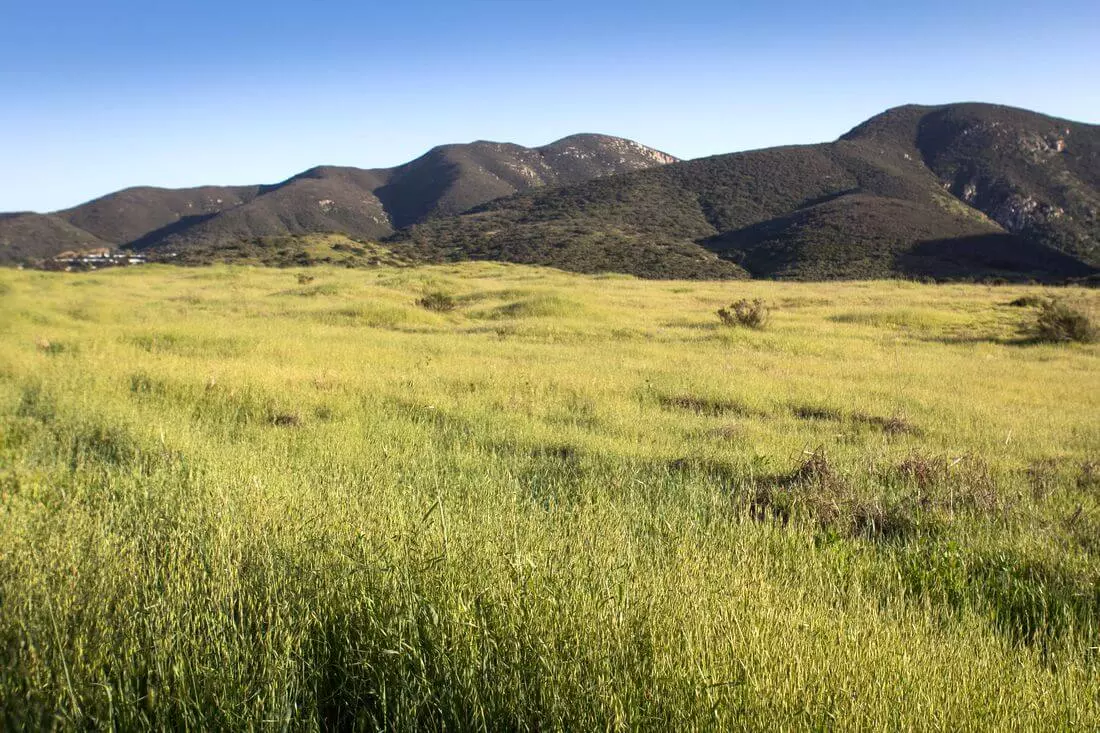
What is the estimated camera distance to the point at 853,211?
256 feet

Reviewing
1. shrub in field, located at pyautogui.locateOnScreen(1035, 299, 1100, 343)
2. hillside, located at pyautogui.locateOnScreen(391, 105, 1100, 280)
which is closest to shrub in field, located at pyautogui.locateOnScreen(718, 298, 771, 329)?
shrub in field, located at pyautogui.locateOnScreen(1035, 299, 1100, 343)

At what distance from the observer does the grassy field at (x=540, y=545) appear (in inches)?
109

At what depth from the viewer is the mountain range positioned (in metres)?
68.9

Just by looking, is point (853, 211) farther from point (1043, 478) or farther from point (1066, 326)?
point (1043, 478)

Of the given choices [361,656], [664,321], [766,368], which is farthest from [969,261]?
[361,656]

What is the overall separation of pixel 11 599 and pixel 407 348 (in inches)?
488

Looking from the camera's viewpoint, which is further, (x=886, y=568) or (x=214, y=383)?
(x=214, y=383)

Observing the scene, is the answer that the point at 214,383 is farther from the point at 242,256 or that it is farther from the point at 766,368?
the point at 242,256

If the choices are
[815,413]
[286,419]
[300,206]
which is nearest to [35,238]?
[300,206]

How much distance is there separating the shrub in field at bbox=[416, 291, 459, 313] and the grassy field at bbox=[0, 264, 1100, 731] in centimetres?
1383

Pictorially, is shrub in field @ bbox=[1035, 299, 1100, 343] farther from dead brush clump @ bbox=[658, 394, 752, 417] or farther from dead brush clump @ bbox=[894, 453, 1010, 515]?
dead brush clump @ bbox=[894, 453, 1010, 515]

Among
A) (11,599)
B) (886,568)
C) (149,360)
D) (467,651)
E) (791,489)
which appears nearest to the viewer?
(467,651)

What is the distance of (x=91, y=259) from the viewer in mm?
63062

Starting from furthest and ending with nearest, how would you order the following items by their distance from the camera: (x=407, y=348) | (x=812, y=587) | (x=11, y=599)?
(x=407, y=348), (x=812, y=587), (x=11, y=599)
